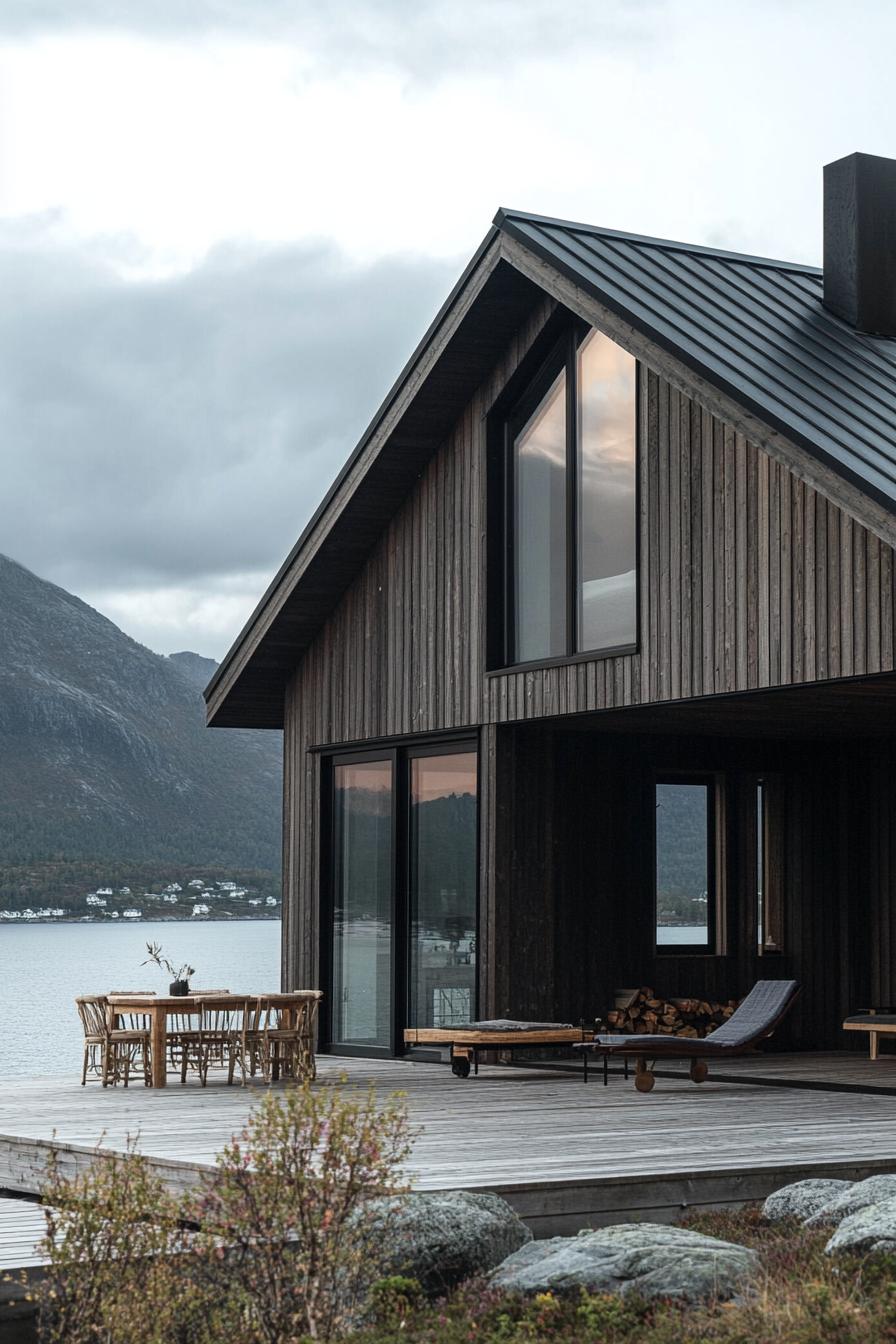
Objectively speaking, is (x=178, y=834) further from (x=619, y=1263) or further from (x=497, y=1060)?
(x=619, y=1263)

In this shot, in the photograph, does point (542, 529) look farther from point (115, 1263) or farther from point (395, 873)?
point (115, 1263)

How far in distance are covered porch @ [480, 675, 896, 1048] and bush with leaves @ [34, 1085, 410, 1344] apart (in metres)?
7.54

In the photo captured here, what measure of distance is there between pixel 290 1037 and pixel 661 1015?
10.1 ft

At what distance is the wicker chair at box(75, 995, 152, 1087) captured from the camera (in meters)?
12.4

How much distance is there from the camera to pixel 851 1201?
23.0ft

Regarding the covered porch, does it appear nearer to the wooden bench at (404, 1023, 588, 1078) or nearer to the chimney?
the wooden bench at (404, 1023, 588, 1078)

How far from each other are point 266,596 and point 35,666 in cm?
7699

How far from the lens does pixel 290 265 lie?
67.2 m

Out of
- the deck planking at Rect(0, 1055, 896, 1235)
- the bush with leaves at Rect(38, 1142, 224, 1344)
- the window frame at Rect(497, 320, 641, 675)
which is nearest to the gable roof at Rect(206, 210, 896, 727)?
the window frame at Rect(497, 320, 641, 675)

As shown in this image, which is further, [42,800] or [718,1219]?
[42,800]

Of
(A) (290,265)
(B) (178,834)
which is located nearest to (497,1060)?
(A) (290,265)

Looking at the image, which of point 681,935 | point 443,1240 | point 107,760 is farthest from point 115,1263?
point 107,760

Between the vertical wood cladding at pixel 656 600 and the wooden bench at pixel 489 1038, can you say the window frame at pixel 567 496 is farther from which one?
the wooden bench at pixel 489 1038

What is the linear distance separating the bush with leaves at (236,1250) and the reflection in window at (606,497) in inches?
266
